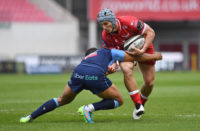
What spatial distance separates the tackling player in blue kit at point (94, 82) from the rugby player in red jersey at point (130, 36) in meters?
0.22

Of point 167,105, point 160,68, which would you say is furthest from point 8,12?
point 167,105

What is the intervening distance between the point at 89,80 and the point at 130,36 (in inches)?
55.1

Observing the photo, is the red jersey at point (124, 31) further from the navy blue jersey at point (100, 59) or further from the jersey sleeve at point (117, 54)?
the navy blue jersey at point (100, 59)

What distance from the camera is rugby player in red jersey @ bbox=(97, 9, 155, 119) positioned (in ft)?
23.5

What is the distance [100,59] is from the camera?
680cm

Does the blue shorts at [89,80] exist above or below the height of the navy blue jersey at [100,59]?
below

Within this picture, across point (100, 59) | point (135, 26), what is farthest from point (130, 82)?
point (135, 26)

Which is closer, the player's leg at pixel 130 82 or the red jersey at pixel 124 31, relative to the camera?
the player's leg at pixel 130 82

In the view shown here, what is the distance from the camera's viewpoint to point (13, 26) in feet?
120

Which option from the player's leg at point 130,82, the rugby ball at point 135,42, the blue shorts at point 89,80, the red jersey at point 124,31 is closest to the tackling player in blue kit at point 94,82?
the blue shorts at point 89,80

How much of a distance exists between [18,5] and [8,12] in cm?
121

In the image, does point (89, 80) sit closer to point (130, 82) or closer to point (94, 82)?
point (94, 82)

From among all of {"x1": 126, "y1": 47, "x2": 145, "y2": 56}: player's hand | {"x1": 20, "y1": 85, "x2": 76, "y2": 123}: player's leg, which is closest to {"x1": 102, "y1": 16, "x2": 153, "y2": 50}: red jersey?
{"x1": 126, "y1": 47, "x2": 145, "y2": 56}: player's hand

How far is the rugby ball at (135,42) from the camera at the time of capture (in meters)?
7.51
